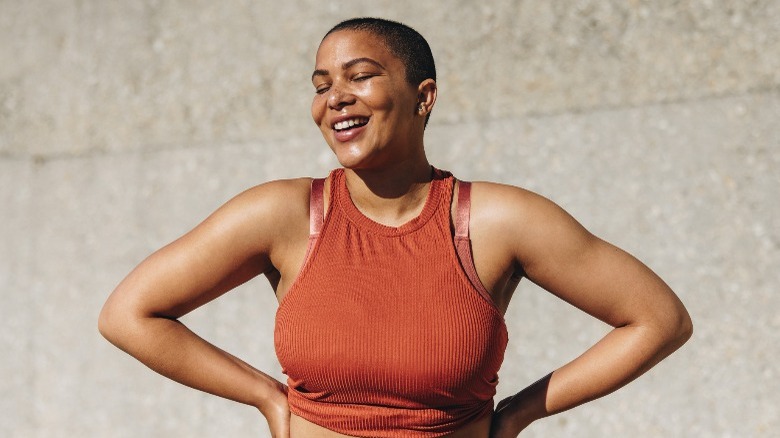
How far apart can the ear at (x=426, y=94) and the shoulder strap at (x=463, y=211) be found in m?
0.17

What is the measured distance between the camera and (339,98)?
179 cm

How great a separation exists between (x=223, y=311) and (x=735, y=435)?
186 centimetres

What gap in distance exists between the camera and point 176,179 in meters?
3.69

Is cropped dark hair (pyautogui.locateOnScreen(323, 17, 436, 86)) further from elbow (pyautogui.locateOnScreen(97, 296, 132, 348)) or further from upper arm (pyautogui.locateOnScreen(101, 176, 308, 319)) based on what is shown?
elbow (pyautogui.locateOnScreen(97, 296, 132, 348))

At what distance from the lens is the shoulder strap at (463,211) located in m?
1.80

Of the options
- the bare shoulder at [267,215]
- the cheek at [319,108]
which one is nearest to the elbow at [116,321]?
the bare shoulder at [267,215]

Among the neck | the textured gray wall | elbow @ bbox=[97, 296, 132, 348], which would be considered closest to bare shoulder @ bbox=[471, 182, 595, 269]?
the neck

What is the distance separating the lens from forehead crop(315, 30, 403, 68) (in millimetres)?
1793

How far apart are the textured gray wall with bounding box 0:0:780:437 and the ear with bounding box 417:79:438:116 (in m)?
1.52

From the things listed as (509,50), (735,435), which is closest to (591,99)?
(509,50)

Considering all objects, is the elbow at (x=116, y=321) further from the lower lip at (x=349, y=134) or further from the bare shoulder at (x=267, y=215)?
the lower lip at (x=349, y=134)

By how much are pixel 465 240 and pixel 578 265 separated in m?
0.23

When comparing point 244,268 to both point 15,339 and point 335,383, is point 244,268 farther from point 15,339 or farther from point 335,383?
point 15,339

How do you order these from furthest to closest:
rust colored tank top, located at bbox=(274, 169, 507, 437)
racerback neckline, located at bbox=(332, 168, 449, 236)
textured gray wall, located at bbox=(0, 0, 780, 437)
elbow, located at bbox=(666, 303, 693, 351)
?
textured gray wall, located at bbox=(0, 0, 780, 437) → elbow, located at bbox=(666, 303, 693, 351) → racerback neckline, located at bbox=(332, 168, 449, 236) → rust colored tank top, located at bbox=(274, 169, 507, 437)
